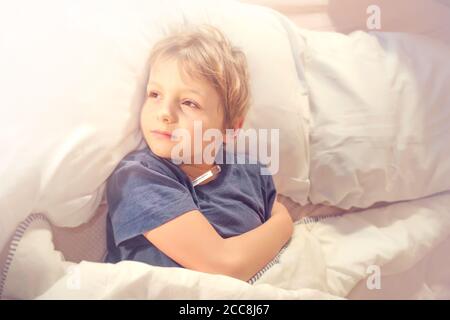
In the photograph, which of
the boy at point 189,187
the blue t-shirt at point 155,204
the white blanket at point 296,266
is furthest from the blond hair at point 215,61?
the white blanket at point 296,266

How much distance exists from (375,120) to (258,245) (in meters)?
0.30

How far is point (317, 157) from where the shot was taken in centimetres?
83

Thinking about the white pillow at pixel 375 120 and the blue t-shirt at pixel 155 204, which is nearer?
the blue t-shirt at pixel 155 204

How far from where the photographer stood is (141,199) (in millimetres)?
638

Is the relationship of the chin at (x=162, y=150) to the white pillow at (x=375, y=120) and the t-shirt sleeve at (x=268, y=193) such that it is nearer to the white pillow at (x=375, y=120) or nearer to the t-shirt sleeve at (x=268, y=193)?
the t-shirt sleeve at (x=268, y=193)

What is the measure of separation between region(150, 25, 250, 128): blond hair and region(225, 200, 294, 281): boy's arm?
0.15m

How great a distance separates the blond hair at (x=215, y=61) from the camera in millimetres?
675

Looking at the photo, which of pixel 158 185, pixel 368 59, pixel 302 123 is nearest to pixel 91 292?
pixel 158 185

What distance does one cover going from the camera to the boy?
0.64 metres

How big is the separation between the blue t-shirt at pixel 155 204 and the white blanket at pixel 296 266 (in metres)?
0.04

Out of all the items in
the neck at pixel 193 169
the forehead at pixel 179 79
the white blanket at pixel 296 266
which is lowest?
the white blanket at pixel 296 266

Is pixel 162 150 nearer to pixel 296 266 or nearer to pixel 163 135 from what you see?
pixel 163 135
